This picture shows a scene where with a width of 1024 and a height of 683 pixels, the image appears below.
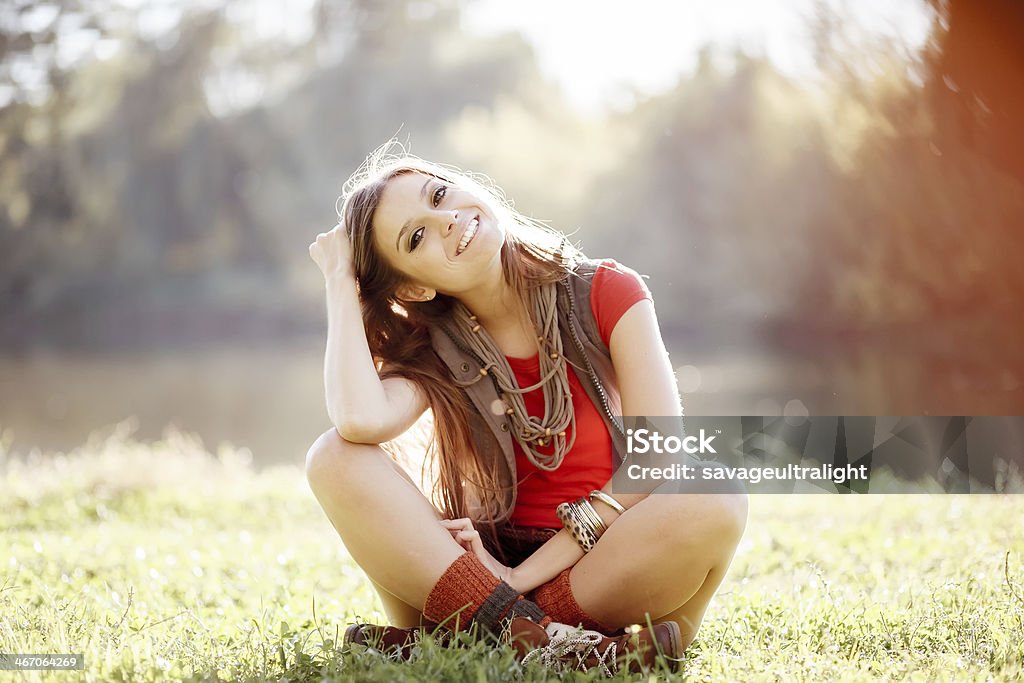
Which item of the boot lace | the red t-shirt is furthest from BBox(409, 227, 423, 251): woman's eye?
the boot lace

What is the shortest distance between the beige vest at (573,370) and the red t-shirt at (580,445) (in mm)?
24

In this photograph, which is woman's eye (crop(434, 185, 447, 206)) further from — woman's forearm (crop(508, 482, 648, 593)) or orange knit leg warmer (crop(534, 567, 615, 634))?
orange knit leg warmer (crop(534, 567, 615, 634))

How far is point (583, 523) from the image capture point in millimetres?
1939

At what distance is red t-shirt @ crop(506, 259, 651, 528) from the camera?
2107mm

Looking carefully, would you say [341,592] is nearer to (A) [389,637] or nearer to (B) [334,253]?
(A) [389,637]

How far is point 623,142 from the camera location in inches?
752

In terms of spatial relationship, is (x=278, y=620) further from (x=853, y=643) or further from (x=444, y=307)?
(x=853, y=643)

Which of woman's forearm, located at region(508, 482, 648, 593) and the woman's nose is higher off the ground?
the woman's nose

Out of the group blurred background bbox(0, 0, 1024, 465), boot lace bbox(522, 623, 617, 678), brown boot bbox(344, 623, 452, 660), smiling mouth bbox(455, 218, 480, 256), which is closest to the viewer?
boot lace bbox(522, 623, 617, 678)

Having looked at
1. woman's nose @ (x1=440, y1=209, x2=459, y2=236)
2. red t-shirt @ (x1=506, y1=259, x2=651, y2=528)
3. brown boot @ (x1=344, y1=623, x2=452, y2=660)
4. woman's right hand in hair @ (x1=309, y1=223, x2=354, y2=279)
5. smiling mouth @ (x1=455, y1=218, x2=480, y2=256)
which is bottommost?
brown boot @ (x1=344, y1=623, x2=452, y2=660)

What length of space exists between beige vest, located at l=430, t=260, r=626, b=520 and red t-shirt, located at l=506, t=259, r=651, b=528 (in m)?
0.02

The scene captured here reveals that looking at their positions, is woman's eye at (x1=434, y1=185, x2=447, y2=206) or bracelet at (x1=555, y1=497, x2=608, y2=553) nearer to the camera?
bracelet at (x1=555, y1=497, x2=608, y2=553)

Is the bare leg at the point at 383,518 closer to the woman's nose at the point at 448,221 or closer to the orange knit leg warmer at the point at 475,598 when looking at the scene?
the orange knit leg warmer at the point at 475,598

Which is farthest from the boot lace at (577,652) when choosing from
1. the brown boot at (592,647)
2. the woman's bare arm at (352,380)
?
the woman's bare arm at (352,380)
